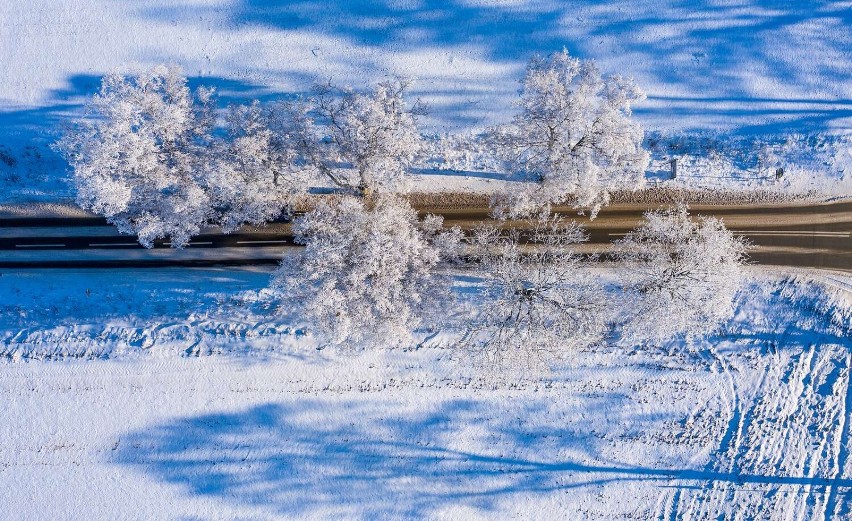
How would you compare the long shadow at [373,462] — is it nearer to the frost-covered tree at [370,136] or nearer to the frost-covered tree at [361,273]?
the frost-covered tree at [361,273]

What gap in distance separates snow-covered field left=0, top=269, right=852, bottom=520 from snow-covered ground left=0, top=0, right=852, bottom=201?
8.23 metres

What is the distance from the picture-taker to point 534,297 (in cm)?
2484

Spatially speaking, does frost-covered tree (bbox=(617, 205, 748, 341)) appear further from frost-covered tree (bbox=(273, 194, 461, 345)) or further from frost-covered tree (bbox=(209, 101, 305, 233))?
frost-covered tree (bbox=(209, 101, 305, 233))

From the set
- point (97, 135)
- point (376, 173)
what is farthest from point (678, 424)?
point (97, 135)

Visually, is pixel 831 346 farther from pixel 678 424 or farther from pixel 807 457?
pixel 678 424

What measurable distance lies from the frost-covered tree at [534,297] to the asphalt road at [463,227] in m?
1.10

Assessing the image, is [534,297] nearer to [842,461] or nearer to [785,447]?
[785,447]

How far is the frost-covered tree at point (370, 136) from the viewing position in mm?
23047

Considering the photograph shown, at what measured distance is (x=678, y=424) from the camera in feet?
92.6

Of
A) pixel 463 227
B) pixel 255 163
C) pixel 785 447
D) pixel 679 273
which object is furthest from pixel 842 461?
pixel 255 163

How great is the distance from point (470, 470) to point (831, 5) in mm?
30203

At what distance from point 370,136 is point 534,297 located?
10435 mm

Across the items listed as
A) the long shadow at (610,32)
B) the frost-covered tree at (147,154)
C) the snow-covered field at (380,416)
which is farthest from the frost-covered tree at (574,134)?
the frost-covered tree at (147,154)

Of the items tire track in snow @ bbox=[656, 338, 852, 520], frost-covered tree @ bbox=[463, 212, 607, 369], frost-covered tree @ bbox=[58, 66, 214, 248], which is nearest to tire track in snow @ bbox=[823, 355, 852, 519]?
tire track in snow @ bbox=[656, 338, 852, 520]
